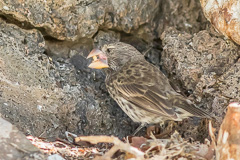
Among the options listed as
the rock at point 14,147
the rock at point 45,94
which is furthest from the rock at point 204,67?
the rock at point 14,147

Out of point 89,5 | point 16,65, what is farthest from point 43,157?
point 89,5

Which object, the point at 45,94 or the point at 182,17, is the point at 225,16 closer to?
the point at 182,17

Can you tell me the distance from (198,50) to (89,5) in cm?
134

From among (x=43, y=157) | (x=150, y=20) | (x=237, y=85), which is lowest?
(x=43, y=157)

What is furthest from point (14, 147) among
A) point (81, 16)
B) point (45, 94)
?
point (81, 16)

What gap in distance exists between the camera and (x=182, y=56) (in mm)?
5516

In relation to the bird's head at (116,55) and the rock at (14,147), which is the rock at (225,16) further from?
the rock at (14,147)

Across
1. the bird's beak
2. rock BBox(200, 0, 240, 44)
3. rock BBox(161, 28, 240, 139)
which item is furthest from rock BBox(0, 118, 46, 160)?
rock BBox(200, 0, 240, 44)

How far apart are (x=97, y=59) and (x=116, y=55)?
0.88 feet

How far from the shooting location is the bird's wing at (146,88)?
4.91 meters

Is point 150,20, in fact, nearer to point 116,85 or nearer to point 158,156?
point 116,85

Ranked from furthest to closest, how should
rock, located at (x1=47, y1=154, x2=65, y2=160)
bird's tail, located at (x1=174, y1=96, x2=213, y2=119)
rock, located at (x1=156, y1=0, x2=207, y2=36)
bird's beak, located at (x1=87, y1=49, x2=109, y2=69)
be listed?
rock, located at (x1=156, y1=0, x2=207, y2=36), bird's beak, located at (x1=87, y1=49, x2=109, y2=69), bird's tail, located at (x1=174, y1=96, x2=213, y2=119), rock, located at (x1=47, y1=154, x2=65, y2=160)

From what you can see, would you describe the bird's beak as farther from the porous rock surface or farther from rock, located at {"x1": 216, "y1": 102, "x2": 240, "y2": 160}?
rock, located at {"x1": 216, "y1": 102, "x2": 240, "y2": 160}

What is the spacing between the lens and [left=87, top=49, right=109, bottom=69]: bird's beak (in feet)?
18.0
